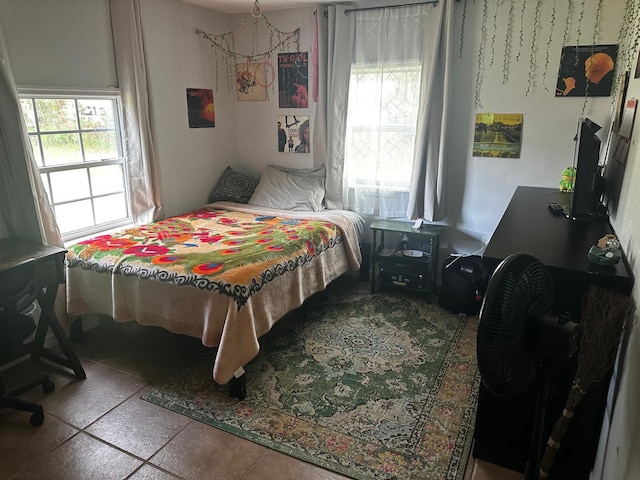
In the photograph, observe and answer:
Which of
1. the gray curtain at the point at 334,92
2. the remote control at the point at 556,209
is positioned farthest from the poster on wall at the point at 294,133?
the remote control at the point at 556,209

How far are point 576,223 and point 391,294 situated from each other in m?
1.74

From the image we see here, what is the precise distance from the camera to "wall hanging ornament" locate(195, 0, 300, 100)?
4098mm

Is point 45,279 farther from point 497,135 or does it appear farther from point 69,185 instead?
point 497,135

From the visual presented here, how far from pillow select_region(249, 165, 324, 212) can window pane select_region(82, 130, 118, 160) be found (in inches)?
50.5

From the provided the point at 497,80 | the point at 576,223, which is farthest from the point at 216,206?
the point at 576,223

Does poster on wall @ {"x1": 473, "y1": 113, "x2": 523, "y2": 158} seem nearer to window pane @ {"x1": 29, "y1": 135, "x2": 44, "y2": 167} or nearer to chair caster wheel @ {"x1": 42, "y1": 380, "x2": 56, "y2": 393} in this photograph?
window pane @ {"x1": 29, "y1": 135, "x2": 44, "y2": 167}

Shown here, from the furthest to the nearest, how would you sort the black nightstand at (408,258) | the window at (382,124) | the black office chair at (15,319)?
the window at (382,124)
the black nightstand at (408,258)
the black office chair at (15,319)

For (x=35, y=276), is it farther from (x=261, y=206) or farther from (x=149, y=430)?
(x=261, y=206)

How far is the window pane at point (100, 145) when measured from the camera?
3.32 meters

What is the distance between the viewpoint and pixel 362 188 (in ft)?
13.3

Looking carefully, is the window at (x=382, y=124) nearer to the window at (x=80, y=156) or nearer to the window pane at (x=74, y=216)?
the window at (x=80, y=156)

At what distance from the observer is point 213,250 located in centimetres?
287

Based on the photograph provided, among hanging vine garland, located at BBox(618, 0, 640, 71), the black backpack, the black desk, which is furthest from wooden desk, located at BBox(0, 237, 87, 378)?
hanging vine garland, located at BBox(618, 0, 640, 71)

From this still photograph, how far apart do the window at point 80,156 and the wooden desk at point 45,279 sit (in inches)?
25.4
